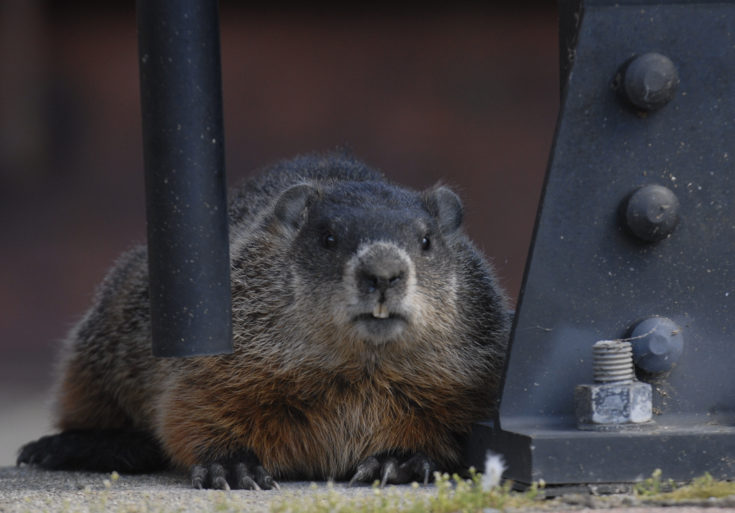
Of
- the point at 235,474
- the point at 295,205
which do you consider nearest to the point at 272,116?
the point at 295,205

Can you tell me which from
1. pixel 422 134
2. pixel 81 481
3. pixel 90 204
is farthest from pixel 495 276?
pixel 90 204

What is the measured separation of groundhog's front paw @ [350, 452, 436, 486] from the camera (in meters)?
4.20

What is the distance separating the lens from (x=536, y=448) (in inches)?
139

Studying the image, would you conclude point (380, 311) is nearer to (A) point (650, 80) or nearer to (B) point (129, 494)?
(B) point (129, 494)

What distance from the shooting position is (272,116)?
32.4 feet

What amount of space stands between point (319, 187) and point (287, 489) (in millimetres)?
1264

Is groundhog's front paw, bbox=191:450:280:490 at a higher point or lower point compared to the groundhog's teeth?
lower

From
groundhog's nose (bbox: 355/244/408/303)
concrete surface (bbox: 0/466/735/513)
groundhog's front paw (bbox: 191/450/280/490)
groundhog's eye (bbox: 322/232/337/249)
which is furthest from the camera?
groundhog's eye (bbox: 322/232/337/249)

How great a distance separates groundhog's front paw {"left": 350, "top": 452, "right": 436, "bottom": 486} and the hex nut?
786 millimetres

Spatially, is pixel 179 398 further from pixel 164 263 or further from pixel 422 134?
pixel 422 134

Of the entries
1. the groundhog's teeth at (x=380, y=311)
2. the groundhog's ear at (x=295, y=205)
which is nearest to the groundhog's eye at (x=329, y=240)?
the groundhog's ear at (x=295, y=205)

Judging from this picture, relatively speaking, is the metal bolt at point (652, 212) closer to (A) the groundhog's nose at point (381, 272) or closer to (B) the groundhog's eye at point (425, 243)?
(A) the groundhog's nose at point (381, 272)

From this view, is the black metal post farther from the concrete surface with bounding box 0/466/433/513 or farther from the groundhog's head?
the groundhog's head

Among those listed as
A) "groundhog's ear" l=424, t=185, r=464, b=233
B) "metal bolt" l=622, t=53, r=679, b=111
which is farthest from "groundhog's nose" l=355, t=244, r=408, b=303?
"metal bolt" l=622, t=53, r=679, b=111
